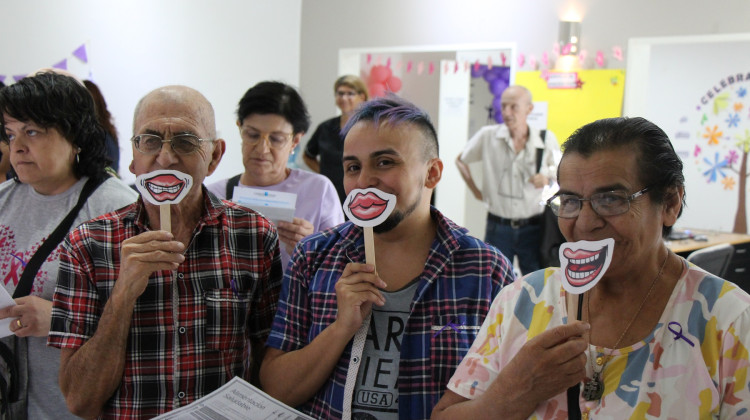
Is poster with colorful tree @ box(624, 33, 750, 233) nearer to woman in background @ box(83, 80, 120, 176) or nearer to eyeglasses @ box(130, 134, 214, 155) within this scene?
woman in background @ box(83, 80, 120, 176)

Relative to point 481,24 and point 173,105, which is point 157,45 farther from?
point 173,105

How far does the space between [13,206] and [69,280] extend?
1.85 feet

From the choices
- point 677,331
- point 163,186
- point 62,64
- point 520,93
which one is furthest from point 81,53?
point 677,331

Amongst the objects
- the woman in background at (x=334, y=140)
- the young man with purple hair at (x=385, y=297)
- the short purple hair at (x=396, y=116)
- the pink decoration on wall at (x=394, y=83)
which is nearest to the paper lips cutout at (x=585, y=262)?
the young man with purple hair at (x=385, y=297)

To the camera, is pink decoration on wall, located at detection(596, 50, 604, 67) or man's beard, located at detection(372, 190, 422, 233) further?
pink decoration on wall, located at detection(596, 50, 604, 67)

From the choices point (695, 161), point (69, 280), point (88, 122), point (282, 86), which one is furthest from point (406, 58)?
point (69, 280)

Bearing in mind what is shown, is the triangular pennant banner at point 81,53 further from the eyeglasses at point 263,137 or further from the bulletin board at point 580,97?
the bulletin board at point 580,97

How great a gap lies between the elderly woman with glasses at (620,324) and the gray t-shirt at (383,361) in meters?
0.19

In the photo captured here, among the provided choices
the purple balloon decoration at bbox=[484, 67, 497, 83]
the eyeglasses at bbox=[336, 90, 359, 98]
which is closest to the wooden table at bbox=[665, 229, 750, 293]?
the eyeglasses at bbox=[336, 90, 359, 98]

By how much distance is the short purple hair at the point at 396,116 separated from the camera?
1579 millimetres

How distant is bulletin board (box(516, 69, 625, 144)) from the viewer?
5586 mm

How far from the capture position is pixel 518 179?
5180 mm

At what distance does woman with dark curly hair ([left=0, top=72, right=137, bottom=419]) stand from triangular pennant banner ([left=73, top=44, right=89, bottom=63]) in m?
3.38

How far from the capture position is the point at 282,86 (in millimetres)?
2615
